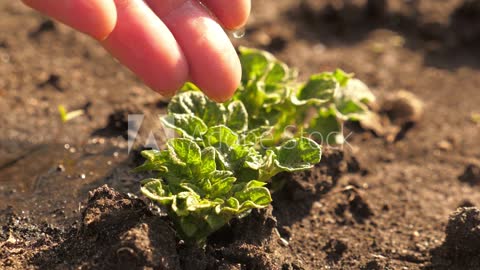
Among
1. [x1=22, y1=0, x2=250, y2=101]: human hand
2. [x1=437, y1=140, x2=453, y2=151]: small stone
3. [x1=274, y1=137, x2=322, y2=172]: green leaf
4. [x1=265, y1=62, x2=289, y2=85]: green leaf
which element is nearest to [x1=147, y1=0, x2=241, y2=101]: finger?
[x1=22, y1=0, x2=250, y2=101]: human hand

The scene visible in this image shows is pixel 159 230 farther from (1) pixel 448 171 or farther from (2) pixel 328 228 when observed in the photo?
(1) pixel 448 171

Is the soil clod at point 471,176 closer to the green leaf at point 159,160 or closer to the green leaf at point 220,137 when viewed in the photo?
the green leaf at point 220,137

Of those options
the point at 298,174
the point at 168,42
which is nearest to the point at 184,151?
the point at 168,42

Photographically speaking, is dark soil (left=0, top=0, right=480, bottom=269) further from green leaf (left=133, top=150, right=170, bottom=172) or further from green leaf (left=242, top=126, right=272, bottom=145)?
green leaf (left=242, top=126, right=272, bottom=145)

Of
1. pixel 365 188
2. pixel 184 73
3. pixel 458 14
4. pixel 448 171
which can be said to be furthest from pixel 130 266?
pixel 458 14

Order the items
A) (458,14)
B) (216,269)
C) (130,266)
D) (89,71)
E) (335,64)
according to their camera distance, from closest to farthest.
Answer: (130,266) < (216,269) < (89,71) < (335,64) < (458,14)
